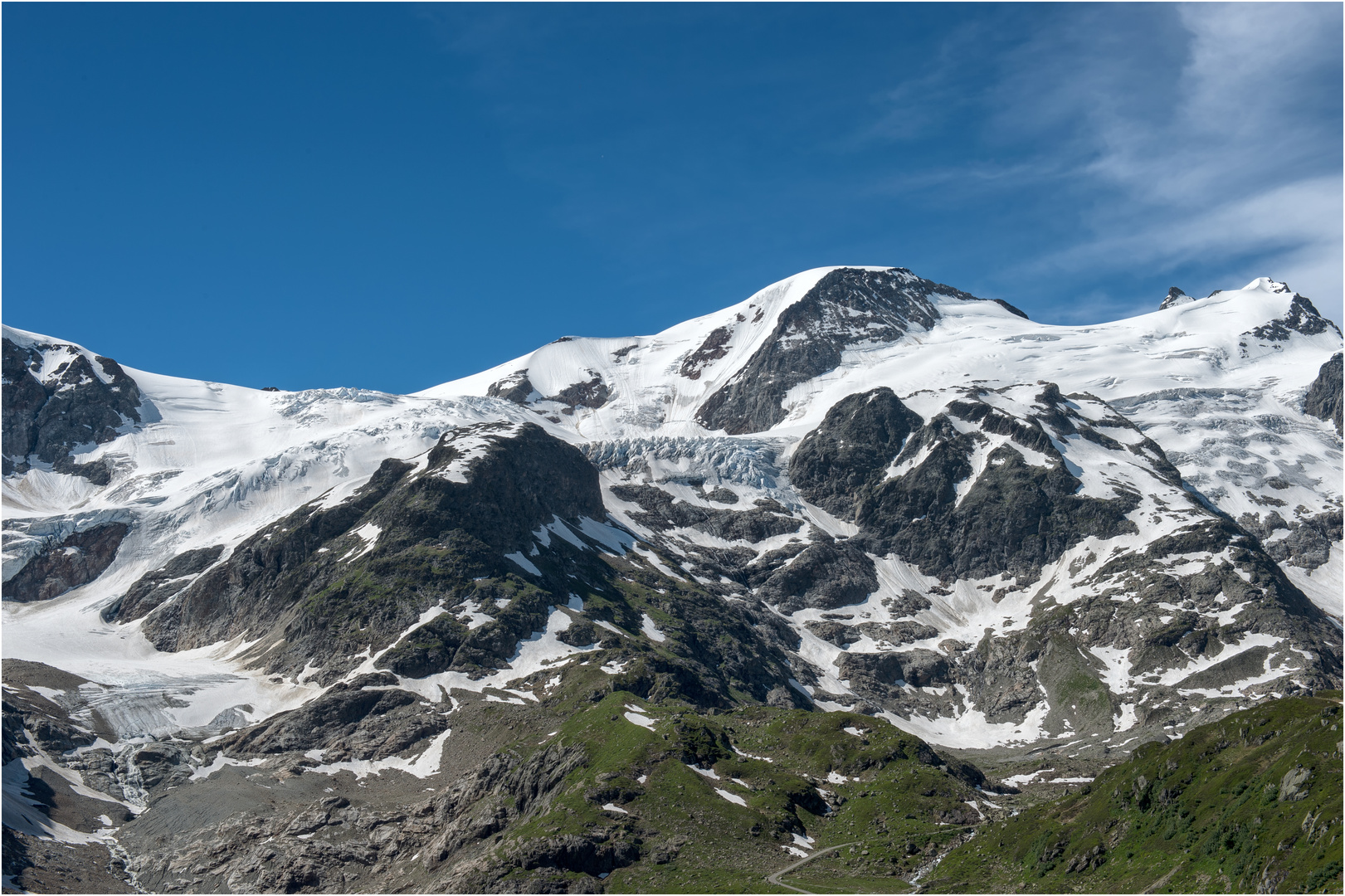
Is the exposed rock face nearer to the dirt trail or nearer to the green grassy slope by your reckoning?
the dirt trail

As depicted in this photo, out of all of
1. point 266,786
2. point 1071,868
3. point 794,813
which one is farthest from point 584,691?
point 1071,868

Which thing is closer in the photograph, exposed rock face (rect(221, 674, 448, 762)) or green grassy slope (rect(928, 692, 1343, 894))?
green grassy slope (rect(928, 692, 1343, 894))

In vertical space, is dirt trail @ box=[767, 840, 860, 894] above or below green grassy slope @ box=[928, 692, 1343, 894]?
below

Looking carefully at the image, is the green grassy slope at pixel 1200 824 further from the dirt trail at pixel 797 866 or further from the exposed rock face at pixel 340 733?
the exposed rock face at pixel 340 733

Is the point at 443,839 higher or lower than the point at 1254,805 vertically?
lower

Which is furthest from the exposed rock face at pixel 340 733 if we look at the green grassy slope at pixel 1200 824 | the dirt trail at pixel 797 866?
the green grassy slope at pixel 1200 824

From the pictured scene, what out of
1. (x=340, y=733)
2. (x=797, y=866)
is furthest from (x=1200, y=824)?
(x=340, y=733)

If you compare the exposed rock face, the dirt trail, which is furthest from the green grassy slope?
the exposed rock face

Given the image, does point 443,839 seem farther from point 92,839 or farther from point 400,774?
point 92,839

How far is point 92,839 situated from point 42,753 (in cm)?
3159

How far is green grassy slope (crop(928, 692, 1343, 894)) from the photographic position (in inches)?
2682

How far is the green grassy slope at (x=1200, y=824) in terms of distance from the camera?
68125mm

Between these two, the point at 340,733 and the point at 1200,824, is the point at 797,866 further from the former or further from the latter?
the point at 340,733

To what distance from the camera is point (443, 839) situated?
142m
